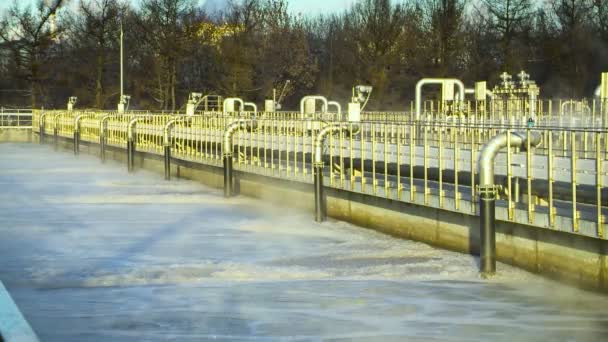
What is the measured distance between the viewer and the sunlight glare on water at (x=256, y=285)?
A: 401 inches

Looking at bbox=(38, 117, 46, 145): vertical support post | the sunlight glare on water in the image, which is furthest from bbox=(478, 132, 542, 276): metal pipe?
bbox=(38, 117, 46, 145): vertical support post

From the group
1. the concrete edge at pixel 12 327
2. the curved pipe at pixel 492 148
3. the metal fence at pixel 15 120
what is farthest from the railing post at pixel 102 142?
the concrete edge at pixel 12 327

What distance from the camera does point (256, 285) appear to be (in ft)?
41.3

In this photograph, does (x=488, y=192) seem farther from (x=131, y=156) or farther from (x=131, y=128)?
(x=131, y=128)

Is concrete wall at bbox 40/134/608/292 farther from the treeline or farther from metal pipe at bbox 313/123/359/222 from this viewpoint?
the treeline

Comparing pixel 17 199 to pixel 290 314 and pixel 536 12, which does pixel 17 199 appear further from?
pixel 536 12

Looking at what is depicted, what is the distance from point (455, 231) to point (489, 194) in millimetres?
2412

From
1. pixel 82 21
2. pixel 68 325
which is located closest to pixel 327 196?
pixel 68 325

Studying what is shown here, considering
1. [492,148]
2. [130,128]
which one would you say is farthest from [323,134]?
[130,128]

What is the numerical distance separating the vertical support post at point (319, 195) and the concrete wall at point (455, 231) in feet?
1.18

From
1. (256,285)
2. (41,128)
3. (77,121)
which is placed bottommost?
(256,285)

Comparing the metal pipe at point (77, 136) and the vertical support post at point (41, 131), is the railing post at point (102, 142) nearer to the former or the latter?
the metal pipe at point (77, 136)

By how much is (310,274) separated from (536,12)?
2054 inches

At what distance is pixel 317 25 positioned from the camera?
302 ft
